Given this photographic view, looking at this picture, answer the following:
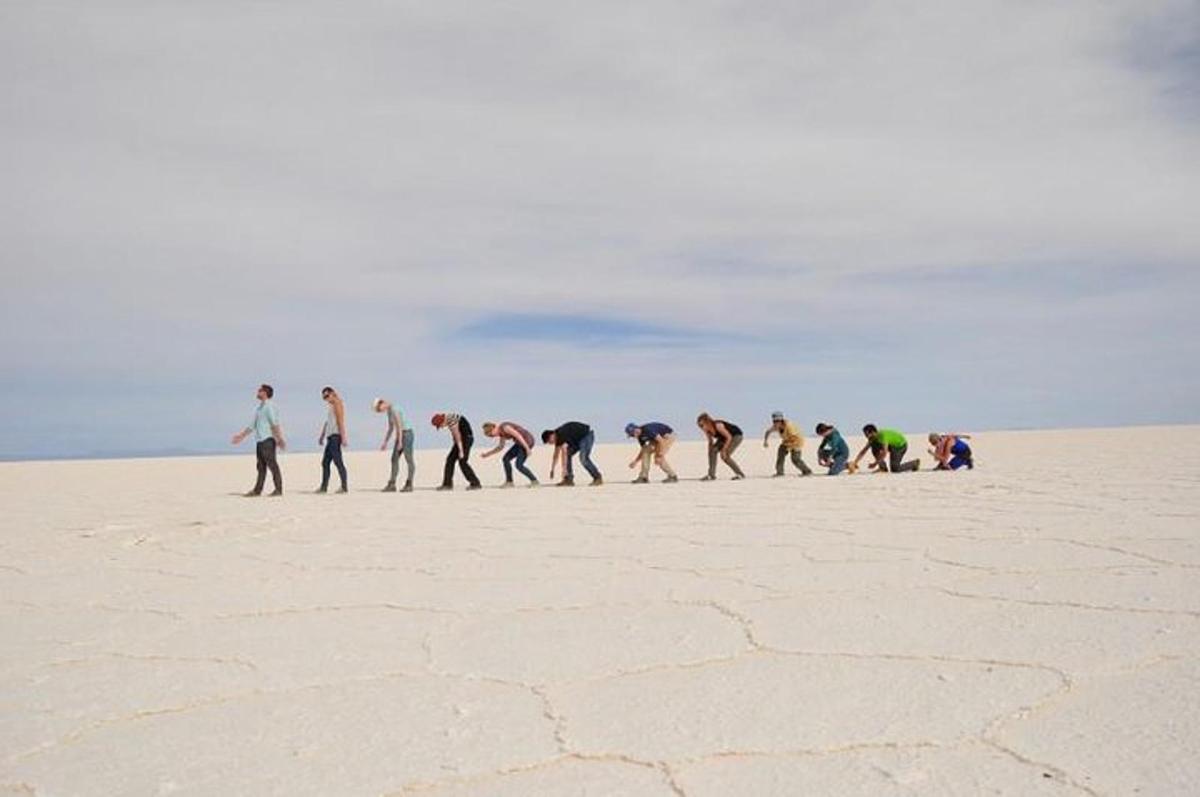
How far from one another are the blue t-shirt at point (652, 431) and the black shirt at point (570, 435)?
722 millimetres

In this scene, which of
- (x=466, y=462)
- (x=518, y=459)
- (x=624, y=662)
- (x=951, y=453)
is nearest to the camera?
(x=624, y=662)

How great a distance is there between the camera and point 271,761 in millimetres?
2002

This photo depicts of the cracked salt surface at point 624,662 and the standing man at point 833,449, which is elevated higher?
the standing man at point 833,449

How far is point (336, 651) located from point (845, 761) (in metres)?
1.71

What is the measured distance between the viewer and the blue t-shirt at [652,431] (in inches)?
430

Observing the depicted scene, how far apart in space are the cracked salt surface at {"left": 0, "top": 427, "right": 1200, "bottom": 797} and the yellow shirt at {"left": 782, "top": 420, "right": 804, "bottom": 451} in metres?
5.99

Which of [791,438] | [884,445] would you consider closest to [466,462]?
[791,438]

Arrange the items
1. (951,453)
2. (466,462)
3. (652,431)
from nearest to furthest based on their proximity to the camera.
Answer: (466,462)
(652,431)
(951,453)

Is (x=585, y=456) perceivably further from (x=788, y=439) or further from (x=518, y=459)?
(x=788, y=439)

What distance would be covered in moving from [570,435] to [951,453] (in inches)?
202

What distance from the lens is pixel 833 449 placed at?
456 inches

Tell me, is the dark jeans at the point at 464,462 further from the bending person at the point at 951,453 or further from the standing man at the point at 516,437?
the bending person at the point at 951,453

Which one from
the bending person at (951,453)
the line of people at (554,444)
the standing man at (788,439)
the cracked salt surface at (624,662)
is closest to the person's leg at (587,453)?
the line of people at (554,444)

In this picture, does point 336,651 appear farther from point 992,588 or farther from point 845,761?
point 992,588
